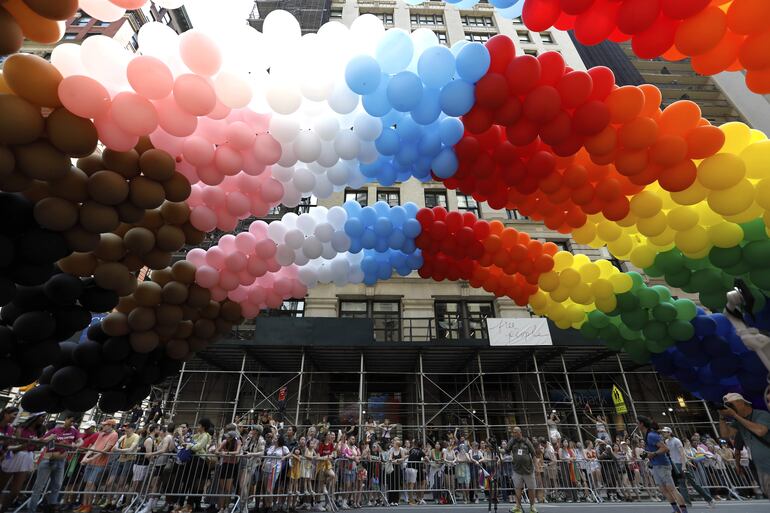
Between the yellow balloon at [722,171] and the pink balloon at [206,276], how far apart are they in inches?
252

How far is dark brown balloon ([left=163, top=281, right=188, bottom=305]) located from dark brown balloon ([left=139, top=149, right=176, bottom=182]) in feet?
6.44

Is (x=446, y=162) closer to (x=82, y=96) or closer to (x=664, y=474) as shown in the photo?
(x=82, y=96)

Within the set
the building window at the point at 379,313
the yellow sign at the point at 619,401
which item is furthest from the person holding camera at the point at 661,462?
the building window at the point at 379,313

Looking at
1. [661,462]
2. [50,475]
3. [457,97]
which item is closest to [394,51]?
[457,97]

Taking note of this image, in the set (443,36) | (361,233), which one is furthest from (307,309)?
(443,36)

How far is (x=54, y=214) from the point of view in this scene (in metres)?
3.86

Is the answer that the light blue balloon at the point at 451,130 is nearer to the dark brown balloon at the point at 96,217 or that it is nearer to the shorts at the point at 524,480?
the dark brown balloon at the point at 96,217

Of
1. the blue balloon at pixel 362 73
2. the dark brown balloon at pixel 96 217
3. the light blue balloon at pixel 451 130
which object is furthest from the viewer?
the light blue balloon at pixel 451 130

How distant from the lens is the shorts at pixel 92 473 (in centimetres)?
792

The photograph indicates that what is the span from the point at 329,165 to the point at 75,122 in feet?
8.57

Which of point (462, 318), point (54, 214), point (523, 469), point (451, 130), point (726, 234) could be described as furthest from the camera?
point (462, 318)

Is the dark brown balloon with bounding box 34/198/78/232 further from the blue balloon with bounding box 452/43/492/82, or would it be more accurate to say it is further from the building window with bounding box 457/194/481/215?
the building window with bounding box 457/194/481/215

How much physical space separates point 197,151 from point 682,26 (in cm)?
486

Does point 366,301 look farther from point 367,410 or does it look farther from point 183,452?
point 183,452
